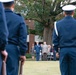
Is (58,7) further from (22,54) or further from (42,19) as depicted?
(22,54)

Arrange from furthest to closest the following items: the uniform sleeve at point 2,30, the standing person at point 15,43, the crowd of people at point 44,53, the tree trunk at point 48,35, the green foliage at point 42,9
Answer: the tree trunk at point 48,35 < the green foliage at point 42,9 < the crowd of people at point 44,53 < the standing person at point 15,43 < the uniform sleeve at point 2,30

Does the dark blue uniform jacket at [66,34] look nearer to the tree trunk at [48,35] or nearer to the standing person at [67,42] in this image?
the standing person at [67,42]

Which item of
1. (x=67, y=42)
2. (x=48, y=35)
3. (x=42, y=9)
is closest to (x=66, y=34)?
(x=67, y=42)

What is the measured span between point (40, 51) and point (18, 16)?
27771 millimetres

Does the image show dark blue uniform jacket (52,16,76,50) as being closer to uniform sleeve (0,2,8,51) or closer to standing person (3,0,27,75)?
standing person (3,0,27,75)

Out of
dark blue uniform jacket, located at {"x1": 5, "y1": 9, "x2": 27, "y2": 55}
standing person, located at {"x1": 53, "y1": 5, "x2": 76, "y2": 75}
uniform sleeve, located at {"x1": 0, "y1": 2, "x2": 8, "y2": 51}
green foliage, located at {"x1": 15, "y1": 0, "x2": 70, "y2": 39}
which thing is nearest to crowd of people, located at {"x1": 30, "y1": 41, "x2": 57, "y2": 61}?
green foliage, located at {"x1": 15, "y1": 0, "x2": 70, "y2": 39}

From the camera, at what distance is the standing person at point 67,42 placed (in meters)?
8.21

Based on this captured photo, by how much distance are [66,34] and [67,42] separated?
183 millimetres

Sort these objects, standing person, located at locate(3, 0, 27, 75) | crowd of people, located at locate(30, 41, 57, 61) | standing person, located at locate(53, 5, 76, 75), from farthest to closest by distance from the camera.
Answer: crowd of people, located at locate(30, 41, 57, 61) → standing person, located at locate(53, 5, 76, 75) → standing person, located at locate(3, 0, 27, 75)

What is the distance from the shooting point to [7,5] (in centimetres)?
703

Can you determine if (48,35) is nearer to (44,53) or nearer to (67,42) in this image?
(44,53)

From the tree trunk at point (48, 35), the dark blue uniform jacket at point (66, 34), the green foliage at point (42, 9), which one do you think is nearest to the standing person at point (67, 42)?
the dark blue uniform jacket at point (66, 34)

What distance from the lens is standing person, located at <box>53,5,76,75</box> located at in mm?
8211

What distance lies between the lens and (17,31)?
284 inches
